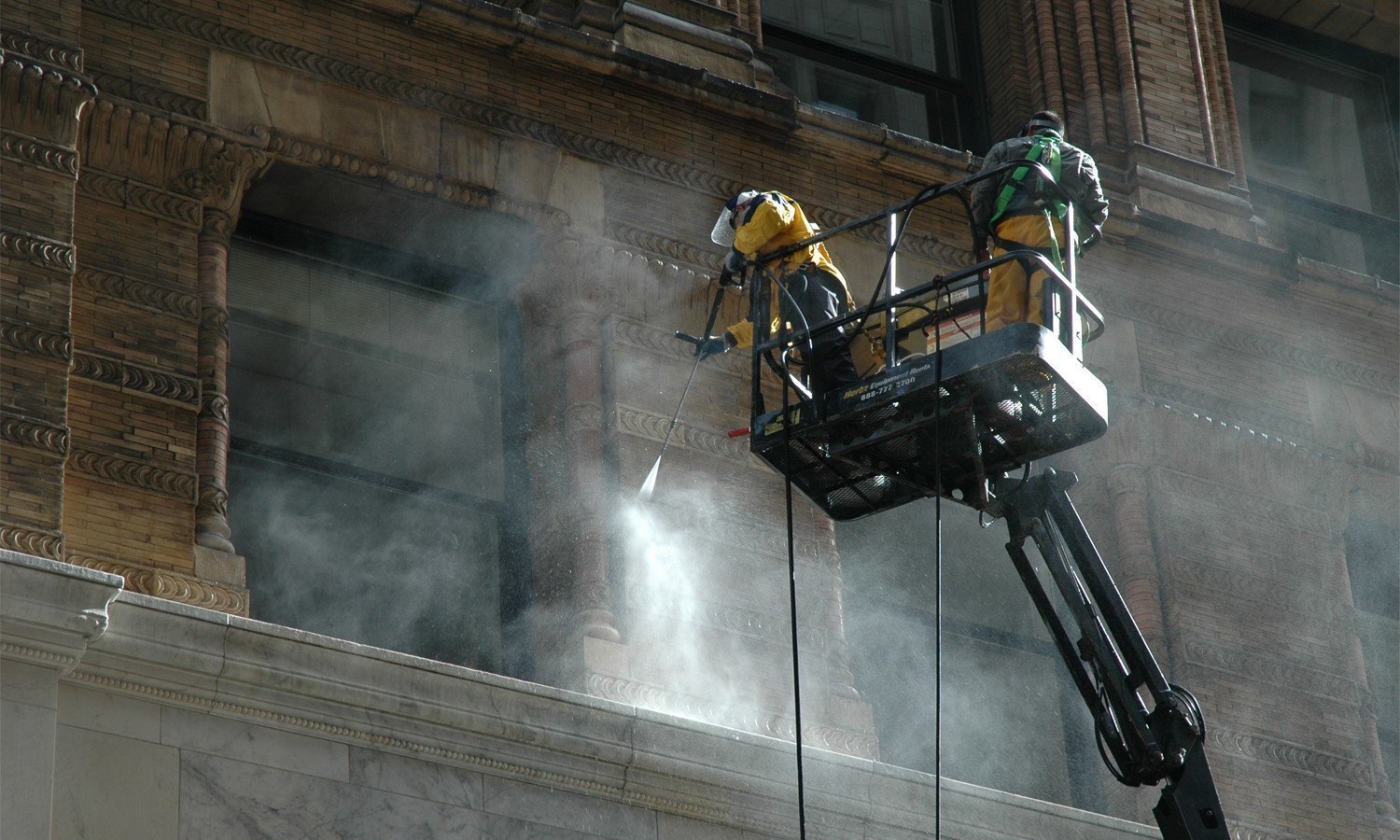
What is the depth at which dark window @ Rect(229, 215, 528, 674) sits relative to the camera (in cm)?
1346

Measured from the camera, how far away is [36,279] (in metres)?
12.3

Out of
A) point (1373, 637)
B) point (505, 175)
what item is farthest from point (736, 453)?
point (1373, 637)

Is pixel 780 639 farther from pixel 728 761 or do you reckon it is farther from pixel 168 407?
pixel 168 407

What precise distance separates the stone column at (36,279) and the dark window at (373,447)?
1.56 m

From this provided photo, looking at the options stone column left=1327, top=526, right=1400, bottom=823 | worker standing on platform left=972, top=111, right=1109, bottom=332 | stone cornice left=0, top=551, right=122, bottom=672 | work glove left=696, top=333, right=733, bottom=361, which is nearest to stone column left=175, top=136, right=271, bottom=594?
stone cornice left=0, top=551, right=122, bottom=672

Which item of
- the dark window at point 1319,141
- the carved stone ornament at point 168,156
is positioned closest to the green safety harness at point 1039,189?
the carved stone ornament at point 168,156

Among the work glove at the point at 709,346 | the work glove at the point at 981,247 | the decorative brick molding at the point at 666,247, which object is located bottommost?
the work glove at the point at 709,346

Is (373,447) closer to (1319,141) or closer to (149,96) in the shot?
(149,96)

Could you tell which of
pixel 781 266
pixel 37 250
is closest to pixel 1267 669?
pixel 781 266

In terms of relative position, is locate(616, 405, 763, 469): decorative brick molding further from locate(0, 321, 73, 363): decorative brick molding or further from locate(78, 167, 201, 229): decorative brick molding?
locate(0, 321, 73, 363): decorative brick molding

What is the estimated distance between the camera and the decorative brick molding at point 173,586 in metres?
12.0

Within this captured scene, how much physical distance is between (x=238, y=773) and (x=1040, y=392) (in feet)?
13.6

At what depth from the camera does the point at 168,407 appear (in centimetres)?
1262

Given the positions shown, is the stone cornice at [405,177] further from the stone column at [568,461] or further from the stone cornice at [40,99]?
the stone cornice at [40,99]
